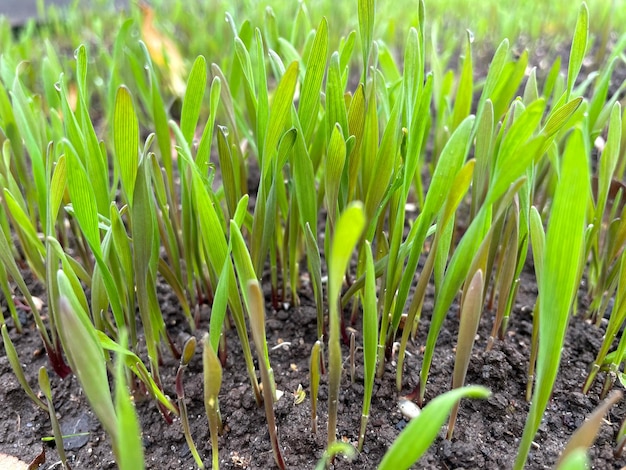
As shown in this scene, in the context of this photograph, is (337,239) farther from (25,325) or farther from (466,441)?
(25,325)

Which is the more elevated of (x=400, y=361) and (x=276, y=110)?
(x=276, y=110)

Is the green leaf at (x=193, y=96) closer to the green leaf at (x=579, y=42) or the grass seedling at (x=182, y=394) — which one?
the grass seedling at (x=182, y=394)

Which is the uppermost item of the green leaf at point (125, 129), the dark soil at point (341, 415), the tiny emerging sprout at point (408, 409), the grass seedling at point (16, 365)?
the green leaf at point (125, 129)

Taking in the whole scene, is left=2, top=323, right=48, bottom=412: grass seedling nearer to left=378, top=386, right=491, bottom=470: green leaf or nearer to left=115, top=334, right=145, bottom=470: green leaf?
left=115, top=334, right=145, bottom=470: green leaf

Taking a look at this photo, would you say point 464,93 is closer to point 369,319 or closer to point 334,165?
point 334,165

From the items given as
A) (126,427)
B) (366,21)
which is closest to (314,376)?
(126,427)

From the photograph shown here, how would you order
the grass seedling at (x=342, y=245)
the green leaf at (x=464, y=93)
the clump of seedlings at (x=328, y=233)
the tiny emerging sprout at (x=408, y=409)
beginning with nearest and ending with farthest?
the grass seedling at (x=342, y=245), the clump of seedlings at (x=328, y=233), the tiny emerging sprout at (x=408, y=409), the green leaf at (x=464, y=93)

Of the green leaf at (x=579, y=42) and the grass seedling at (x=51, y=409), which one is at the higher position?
the green leaf at (x=579, y=42)

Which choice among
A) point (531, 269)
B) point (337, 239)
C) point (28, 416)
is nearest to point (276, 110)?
point (337, 239)

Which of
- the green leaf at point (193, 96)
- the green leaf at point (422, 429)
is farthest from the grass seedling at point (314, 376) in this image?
the green leaf at point (193, 96)
